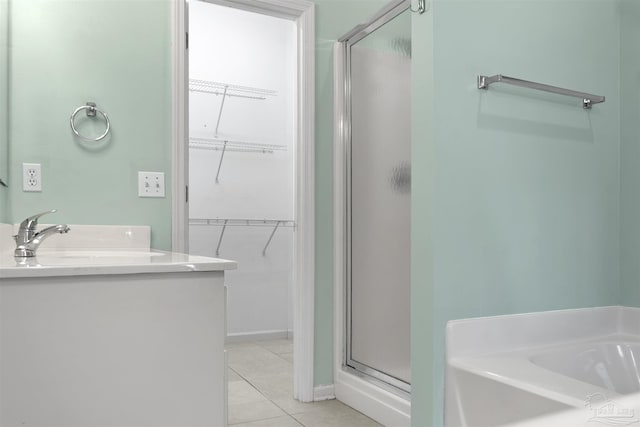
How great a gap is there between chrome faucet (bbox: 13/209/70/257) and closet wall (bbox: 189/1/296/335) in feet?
7.21

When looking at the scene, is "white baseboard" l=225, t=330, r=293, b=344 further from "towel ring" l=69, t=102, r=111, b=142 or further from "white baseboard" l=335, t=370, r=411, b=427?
"towel ring" l=69, t=102, r=111, b=142

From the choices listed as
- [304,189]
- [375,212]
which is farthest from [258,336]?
[375,212]

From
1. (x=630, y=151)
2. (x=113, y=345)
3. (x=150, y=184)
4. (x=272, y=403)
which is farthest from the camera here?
(x=272, y=403)

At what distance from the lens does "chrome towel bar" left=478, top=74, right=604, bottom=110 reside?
163cm

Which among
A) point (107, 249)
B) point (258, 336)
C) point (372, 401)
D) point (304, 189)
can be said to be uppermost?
point (304, 189)

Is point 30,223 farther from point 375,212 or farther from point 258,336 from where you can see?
point 258,336

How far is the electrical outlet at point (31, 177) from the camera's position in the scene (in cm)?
200

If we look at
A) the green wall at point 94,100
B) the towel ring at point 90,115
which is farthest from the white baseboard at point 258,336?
the towel ring at point 90,115

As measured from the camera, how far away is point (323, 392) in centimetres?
262

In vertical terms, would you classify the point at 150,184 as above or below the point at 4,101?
below

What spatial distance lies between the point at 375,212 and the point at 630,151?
1056 mm

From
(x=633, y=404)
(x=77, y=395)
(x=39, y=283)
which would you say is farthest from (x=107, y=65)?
(x=633, y=404)

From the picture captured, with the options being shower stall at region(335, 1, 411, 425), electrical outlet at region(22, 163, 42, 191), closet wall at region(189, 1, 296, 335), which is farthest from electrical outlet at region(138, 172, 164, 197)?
closet wall at region(189, 1, 296, 335)

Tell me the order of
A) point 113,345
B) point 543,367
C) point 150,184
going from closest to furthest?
point 113,345 → point 543,367 → point 150,184
